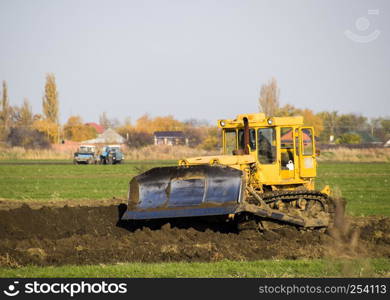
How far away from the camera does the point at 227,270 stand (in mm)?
12109

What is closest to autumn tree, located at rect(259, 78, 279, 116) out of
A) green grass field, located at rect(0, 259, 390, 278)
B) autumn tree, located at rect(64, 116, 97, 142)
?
autumn tree, located at rect(64, 116, 97, 142)

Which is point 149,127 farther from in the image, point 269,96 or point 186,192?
point 186,192

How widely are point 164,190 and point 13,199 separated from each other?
42.5 feet

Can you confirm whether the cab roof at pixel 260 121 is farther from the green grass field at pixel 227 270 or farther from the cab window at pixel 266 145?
the green grass field at pixel 227 270

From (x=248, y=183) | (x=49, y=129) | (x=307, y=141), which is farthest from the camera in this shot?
(x=49, y=129)

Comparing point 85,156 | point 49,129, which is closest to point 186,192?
point 85,156

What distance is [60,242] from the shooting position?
14375mm

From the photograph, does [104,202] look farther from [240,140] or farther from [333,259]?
[333,259]

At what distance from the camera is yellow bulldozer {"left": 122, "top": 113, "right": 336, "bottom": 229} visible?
593 inches

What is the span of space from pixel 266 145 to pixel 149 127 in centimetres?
10966

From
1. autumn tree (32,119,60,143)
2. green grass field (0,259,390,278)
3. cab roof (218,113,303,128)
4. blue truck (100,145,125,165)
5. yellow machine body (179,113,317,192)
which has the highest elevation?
autumn tree (32,119,60,143)

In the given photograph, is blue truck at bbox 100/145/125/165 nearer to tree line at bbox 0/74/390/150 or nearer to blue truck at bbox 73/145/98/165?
blue truck at bbox 73/145/98/165

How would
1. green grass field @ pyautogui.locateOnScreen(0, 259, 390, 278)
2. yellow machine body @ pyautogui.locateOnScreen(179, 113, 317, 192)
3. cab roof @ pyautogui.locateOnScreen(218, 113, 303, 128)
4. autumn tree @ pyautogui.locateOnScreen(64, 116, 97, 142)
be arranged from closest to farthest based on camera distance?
green grass field @ pyautogui.locateOnScreen(0, 259, 390, 278)
yellow machine body @ pyautogui.locateOnScreen(179, 113, 317, 192)
cab roof @ pyautogui.locateOnScreen(218, 113, 303, 128)
autumn tree @ pyautogui.locateOnScreen(64, 116, 97, 142)

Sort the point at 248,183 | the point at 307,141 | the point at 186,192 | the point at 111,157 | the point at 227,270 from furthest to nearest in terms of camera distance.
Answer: the point at 111,157, the point at 307,141, the point at 248,183, the point at 186,192, the point at 227,270
